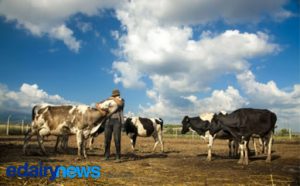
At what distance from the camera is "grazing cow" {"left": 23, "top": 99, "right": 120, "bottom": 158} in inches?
523

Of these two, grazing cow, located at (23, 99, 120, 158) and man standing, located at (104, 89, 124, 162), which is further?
grazing cow, located at (23, 99, 120, 158)

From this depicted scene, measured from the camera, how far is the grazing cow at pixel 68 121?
13276 millimetres

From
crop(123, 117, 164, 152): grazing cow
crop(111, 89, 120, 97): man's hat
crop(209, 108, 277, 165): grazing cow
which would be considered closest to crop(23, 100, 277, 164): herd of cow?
crop(209, 108, 277, 165): grazing cow

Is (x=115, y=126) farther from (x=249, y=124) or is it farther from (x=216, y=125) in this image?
(x=249, y=124)

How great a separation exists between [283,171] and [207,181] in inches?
156

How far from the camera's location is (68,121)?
13531 mm

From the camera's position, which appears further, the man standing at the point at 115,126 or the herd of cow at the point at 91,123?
the herd of cow at the point at 91,123

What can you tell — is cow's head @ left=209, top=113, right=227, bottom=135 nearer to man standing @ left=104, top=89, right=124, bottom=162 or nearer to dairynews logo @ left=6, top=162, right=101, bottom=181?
man standing @ left=104, top=89, right=124, bottom=162

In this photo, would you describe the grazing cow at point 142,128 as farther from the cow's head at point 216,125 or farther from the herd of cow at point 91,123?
the herd of cow at point 91,123

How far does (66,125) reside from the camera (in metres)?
13.5

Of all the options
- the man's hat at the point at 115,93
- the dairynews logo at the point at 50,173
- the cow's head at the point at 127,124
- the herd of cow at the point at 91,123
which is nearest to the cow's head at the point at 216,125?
the herd of cow at the point at 91,123

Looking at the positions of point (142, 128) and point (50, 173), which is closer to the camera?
point (50, 173)

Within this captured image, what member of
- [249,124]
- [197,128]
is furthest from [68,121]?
[249,124]

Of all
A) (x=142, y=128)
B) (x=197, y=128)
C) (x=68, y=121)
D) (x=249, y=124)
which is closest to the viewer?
(x=68, y=121)
